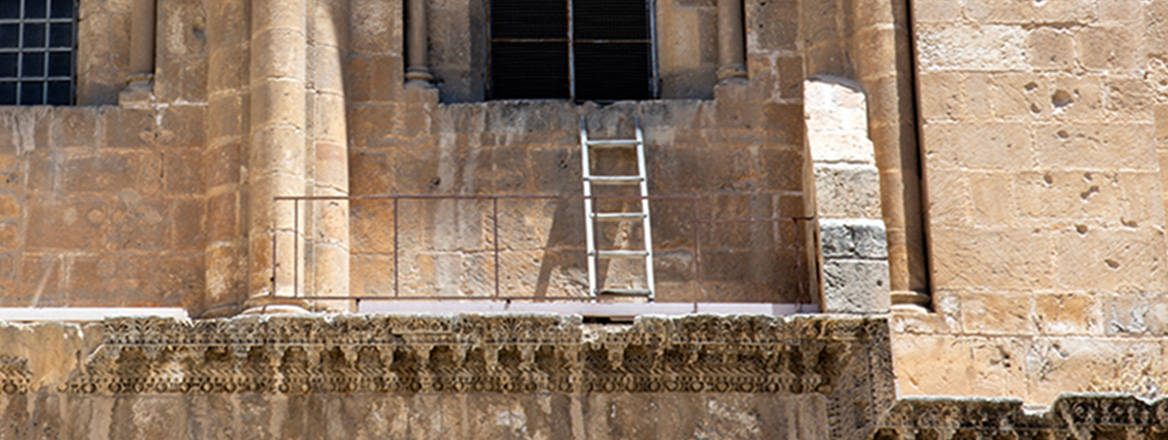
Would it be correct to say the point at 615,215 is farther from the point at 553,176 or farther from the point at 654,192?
the point at 553,176

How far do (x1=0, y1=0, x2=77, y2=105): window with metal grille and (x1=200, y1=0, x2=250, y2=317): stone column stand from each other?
112 cm

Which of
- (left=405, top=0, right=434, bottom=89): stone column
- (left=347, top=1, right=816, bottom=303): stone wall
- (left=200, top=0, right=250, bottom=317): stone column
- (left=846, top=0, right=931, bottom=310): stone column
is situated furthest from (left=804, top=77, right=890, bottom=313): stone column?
(left=200, top=0, right=250, bottom=317): stone column

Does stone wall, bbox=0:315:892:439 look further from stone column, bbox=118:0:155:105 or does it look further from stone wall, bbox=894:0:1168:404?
stone column, bbox=118:0:155:105

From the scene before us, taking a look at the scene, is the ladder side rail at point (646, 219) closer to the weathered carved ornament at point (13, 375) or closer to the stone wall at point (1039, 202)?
the stone wall at point (1039, 202)

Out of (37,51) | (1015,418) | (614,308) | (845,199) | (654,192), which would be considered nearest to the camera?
(1015,418)

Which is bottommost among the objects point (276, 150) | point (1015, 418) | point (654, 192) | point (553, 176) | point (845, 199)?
point (1015, 418)

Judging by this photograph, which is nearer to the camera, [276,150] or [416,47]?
[276,150]

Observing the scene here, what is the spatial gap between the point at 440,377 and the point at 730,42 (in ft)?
10.9

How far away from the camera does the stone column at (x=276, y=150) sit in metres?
13.7

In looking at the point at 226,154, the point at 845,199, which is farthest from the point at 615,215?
the point at 226,154

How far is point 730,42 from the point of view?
14898 mm

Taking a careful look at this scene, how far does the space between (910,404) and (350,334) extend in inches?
127

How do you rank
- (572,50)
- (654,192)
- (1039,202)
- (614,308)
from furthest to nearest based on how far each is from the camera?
(572,50)
(654,192)
(1039,202)
(614,308)

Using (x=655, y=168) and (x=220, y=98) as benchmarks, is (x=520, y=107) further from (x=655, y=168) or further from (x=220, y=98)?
(x=220, y=98)
